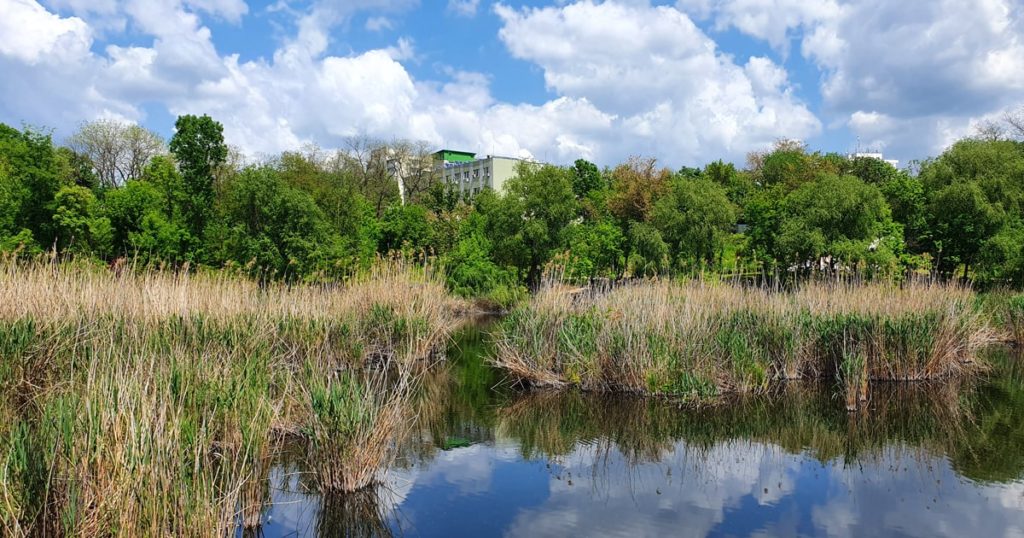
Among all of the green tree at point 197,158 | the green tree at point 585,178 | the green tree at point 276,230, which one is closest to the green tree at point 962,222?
the green tree at point 276,230

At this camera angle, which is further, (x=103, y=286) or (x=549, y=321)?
(x=549, y=321)

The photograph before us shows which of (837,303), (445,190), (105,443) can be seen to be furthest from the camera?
(445,190)

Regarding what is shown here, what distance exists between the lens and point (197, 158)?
75.0ft

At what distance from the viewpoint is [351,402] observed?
6.47 metres

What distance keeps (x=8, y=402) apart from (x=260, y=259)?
43.0 feet

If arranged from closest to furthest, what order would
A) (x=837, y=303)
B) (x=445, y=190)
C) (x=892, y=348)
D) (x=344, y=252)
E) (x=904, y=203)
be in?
(x=892, y=348) < (x=837, y=303) < (x=344, y=252) < (x=904, y=203) < (x=445, y=190)

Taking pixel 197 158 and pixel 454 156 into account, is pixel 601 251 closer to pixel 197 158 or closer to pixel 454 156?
pixel 197 158

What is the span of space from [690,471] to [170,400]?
5285 mm

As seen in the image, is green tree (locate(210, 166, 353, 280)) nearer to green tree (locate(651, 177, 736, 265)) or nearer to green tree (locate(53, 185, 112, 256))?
green tree (locate(53, 185, 112, 256))

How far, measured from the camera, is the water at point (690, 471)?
6207 mm

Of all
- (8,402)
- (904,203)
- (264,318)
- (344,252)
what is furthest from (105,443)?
(904,203)

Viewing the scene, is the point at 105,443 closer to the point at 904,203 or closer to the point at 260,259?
the point at 260,259

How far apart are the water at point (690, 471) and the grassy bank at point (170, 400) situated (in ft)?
2.25

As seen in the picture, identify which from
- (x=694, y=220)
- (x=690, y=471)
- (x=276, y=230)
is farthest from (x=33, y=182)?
(x=690, y=471)
